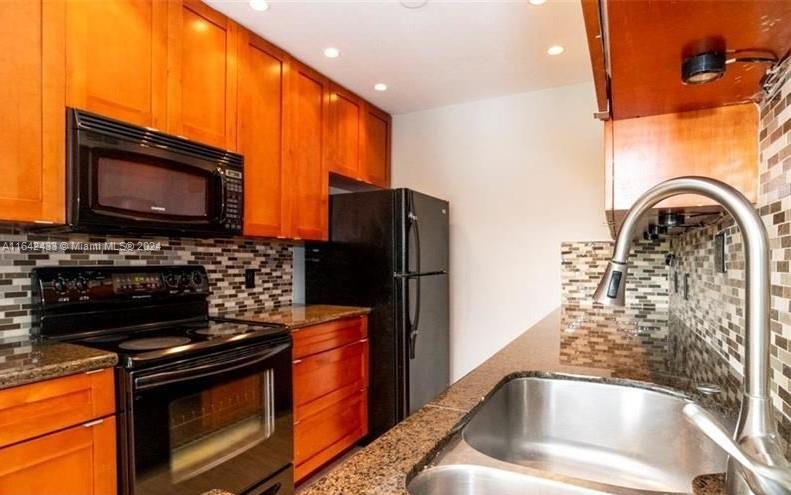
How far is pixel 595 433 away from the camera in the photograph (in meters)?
1.07

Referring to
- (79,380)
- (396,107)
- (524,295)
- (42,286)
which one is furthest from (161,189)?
(524,295)

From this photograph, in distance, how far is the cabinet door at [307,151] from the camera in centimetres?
260

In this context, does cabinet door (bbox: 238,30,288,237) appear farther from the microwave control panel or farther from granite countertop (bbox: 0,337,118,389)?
granite countertop (bbox: 0,337,118,389)

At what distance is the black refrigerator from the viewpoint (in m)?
2.71

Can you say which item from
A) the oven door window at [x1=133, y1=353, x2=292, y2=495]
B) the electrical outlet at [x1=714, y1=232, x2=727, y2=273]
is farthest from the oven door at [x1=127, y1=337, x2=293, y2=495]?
the electrical outlet at [x1=714, y1=232, x2=727, y2=273]


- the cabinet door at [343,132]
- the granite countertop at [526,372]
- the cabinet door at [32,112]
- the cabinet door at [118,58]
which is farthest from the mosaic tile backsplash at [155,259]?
the granite countertop at [526,372]

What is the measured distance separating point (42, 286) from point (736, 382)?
2331 millimetres

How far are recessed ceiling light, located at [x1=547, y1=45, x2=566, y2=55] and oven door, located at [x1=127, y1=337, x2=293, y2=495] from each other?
2.15 meters

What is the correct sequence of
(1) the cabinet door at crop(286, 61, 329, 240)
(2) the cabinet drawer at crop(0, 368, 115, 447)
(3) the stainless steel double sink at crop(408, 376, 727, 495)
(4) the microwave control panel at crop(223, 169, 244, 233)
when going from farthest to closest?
(1) the cabinet door at crop(286, 61, 329, 240), (4) the microwave control panel at crop(223, 169, 244, 233), (2) the cabinet drawer at crop(0, 368, 115, 447), (3) the stainless steel double sink at crop(408, 376, 727, 495)

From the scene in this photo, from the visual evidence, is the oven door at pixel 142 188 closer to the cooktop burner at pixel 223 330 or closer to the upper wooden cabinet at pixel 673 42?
the cooktop burner at pixel 223 330

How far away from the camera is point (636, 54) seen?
0.81 meters

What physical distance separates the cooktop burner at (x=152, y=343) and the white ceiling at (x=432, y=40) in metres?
1.58

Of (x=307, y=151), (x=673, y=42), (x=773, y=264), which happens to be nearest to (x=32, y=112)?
(x=307, y=151)

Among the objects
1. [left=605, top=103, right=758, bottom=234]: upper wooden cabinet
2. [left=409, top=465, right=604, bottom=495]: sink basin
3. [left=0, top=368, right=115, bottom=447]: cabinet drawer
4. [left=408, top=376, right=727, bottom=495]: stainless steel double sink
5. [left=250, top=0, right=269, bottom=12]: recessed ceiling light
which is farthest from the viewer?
[left=250, top=0, right=269, bottom=12]: recessed ceiling light
